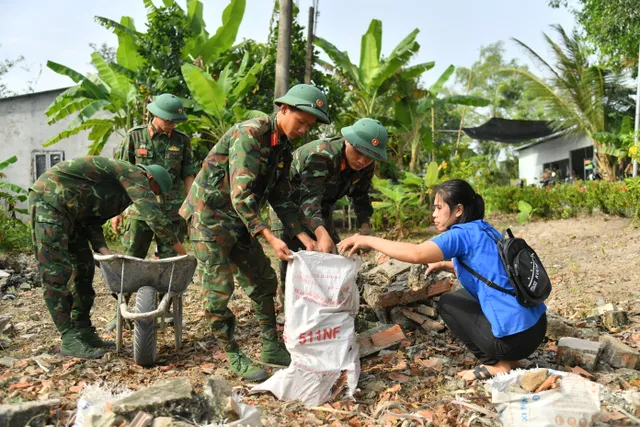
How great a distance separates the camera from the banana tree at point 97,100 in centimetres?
978

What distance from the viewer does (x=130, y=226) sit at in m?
4.53

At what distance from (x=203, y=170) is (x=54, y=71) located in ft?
26.1

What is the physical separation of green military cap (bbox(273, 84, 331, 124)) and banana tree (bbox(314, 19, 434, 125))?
8.30 m

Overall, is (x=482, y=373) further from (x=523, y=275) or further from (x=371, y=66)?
(x=371, y=66)

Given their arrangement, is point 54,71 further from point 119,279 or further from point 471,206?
point 471,206

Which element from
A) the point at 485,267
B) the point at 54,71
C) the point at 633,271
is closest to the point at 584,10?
the point at 633,271

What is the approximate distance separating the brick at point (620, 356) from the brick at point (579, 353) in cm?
6

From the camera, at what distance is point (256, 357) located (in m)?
3.76

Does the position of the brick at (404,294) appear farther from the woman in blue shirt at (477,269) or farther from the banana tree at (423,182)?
the banana tree at (423,182)

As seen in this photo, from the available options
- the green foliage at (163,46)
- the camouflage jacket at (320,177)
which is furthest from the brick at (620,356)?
the green foliage at (163,46)

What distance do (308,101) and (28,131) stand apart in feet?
43.1

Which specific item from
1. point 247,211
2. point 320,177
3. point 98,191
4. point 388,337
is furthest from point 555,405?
point 98,191

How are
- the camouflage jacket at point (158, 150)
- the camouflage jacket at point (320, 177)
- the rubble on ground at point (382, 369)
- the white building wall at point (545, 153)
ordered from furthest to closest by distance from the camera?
the white building wall at point (545, 153) → the camouflage jacket at point (158, 150) → the camouflage jacket at point (320, 177) → the rubble on ground at point (382, 369)

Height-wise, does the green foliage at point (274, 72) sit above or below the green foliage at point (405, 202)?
above
